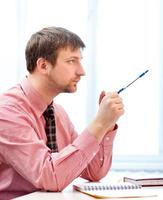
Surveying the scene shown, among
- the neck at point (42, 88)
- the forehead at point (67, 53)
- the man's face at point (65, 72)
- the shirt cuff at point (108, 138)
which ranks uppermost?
the forehead at point (67, 53)

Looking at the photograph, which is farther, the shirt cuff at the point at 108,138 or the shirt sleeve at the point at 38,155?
the shirt cuff at the point at 108,138

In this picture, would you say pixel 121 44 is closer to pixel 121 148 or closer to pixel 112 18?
pixel 112 18

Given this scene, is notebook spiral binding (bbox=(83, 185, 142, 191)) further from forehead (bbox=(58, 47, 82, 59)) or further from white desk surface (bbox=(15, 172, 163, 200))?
forehead (bbox=(58, 47, 82, 59))

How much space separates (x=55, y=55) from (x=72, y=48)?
7 cm

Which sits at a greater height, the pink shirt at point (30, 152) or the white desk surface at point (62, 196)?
the pink shirt at point (30, 152)

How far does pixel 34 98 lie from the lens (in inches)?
59.2

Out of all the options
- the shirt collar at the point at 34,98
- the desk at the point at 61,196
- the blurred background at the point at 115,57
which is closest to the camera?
the desk at the point at 61,196

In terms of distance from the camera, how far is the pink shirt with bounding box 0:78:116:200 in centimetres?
130

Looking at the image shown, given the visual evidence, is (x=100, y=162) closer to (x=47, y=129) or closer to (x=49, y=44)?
(x=47, y=129)

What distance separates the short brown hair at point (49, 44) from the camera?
1.54 metres

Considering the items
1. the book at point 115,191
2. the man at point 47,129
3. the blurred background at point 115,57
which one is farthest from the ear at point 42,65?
the blurred background at point 115,57

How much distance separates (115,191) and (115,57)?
1441 mm

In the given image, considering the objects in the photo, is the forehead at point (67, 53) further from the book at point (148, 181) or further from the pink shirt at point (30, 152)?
the book at point (148, 181)

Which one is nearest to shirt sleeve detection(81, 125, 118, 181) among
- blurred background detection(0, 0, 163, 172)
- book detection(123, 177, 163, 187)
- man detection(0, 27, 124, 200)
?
man detection(0, 27, 124, 200)
